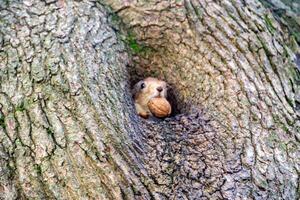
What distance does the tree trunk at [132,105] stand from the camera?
214cm

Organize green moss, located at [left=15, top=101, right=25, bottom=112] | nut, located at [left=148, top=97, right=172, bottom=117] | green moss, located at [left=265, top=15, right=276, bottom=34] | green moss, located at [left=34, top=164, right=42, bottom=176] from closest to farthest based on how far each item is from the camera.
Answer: green moss, located at [left=34, top=164, right=42, bottom=176] < green moss, located at [left=15, top=101, right=25, bottom=112] < nut, located at [left=148, top=97, right=172, bottom=117] < green moss, located at [left=265, top=15, right=276, bottom=34]

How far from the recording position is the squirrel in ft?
8.98

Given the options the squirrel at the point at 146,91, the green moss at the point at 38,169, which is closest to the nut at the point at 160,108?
the squirrel at the point at 146,91

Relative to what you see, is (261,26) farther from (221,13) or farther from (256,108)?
(256,108)

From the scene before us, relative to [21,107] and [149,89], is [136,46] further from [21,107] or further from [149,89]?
[21,107]

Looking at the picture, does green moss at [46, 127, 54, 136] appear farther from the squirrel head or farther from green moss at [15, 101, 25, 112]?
the squirrel head

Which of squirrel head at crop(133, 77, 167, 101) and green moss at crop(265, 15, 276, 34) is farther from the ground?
green moss at crop(265, 15, 276, 34)

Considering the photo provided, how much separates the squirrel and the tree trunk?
0.06 meters

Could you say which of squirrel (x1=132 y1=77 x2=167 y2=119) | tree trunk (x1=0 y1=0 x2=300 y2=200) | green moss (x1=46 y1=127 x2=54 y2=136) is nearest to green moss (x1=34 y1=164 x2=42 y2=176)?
tree trunk (x1=0 y1=0 x2=300 y2=200)

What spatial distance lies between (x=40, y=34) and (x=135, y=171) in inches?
33.2

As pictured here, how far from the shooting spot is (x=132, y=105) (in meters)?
2.50

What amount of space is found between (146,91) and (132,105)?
12.1 inches

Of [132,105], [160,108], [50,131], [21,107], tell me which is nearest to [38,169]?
[50,131]

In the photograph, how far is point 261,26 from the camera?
280 centimetres
